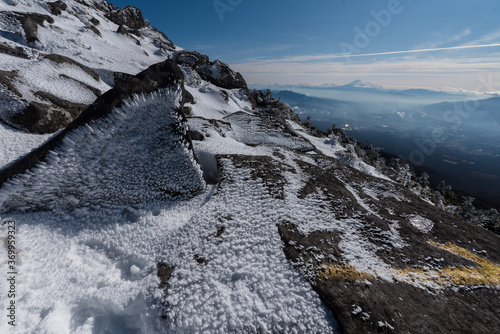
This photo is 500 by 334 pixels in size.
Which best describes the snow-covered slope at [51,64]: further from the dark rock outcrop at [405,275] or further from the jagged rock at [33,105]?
the dark rock outcrop at [405,275]

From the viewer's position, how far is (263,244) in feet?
39.5

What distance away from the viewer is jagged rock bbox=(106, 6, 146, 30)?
9089cm

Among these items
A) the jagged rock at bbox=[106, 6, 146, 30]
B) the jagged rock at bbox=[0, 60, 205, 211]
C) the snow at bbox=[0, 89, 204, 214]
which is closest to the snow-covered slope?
the jagged rock at bbox=[0, 60, 205, 211]

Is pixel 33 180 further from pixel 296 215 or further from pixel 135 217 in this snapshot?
pixel 296 215

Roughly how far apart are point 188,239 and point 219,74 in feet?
225

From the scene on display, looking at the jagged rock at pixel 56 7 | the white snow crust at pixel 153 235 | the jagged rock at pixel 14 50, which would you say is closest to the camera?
the white snow crust at pixel 153 235

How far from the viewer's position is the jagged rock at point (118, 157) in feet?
40.1

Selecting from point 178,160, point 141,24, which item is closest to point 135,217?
point 178,160

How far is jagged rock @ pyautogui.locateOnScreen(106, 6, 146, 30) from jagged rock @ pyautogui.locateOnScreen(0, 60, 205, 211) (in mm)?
106900

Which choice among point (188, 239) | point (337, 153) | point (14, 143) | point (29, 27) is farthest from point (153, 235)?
point (29, 27)

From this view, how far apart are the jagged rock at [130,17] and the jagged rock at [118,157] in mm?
106900

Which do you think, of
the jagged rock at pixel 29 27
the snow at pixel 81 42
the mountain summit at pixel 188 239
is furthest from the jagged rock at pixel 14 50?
the jagged rock at pixel 29 27

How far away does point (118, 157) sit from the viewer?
14.3 m

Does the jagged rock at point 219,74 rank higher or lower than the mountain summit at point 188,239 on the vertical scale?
higher
